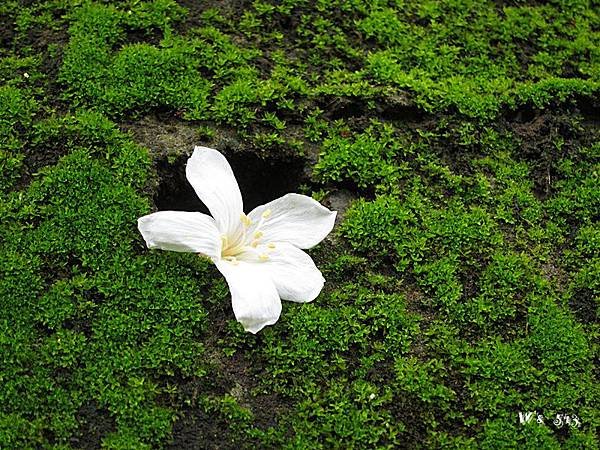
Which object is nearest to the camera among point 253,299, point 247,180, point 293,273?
point 253,299

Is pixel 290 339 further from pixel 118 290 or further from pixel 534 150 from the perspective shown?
pixel 534 150

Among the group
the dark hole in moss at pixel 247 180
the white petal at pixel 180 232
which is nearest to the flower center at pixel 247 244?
the white petal at pixel 180 232

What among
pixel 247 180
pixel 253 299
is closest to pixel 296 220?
pixel 253 299

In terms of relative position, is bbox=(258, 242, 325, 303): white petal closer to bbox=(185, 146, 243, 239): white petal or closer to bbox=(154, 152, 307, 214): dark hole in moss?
bbox=(185, 146, 243, 239): white petal

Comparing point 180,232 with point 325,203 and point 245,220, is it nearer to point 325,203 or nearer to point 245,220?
point 245,220

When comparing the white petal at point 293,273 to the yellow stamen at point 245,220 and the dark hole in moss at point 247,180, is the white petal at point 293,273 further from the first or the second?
the dark hole in moss at point 247,180

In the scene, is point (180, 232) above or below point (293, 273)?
above

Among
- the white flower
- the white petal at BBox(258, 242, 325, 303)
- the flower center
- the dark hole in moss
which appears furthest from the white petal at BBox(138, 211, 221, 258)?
the dark hole in moss
